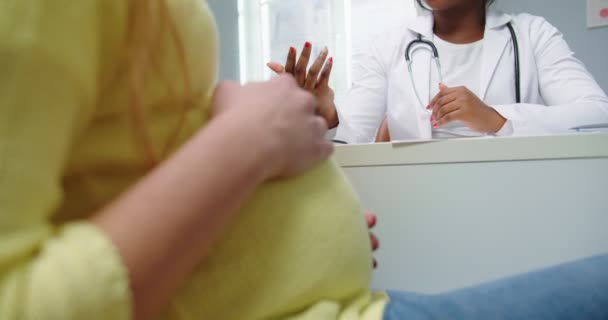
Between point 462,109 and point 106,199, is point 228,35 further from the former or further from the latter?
point 106,199

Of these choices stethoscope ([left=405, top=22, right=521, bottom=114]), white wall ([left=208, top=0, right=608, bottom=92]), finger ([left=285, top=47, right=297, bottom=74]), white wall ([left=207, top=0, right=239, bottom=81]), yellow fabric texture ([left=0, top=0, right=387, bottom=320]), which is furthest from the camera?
white wall ([left=207, top=0, right=239, bottom=81])

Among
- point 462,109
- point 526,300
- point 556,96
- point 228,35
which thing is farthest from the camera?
point 228,35

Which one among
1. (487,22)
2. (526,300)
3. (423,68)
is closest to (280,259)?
(526,300)

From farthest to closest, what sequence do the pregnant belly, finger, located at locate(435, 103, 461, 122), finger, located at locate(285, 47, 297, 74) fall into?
finger, located at locate(435, 103, 461, 122), finger, located at locate(285, 47, 297, 74), the pregnant belly

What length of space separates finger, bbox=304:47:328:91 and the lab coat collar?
73 centimetres

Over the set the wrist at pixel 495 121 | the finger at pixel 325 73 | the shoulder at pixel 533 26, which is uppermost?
the shoulder at pixel 533 26

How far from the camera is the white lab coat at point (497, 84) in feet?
3.57

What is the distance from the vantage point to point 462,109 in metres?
1.02

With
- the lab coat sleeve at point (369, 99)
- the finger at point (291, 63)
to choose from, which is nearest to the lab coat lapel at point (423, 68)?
the lab coat sleeve at point (369, 99)

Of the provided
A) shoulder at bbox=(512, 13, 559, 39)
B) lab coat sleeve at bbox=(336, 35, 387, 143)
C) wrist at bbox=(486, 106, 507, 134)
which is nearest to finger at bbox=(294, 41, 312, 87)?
wrist at bbox=(486, 106, 507, 134)

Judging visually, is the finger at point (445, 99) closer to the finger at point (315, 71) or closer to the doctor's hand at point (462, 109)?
the doctor's hand at point (462, 109)

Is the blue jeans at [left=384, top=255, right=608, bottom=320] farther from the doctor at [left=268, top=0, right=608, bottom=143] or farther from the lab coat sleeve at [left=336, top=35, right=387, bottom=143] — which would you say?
the lab coat sleeve at [left=336, top=35, right=387, bottom=143]

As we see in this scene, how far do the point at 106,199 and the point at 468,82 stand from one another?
138 centimetres

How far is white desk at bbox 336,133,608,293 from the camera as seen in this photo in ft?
2.28
